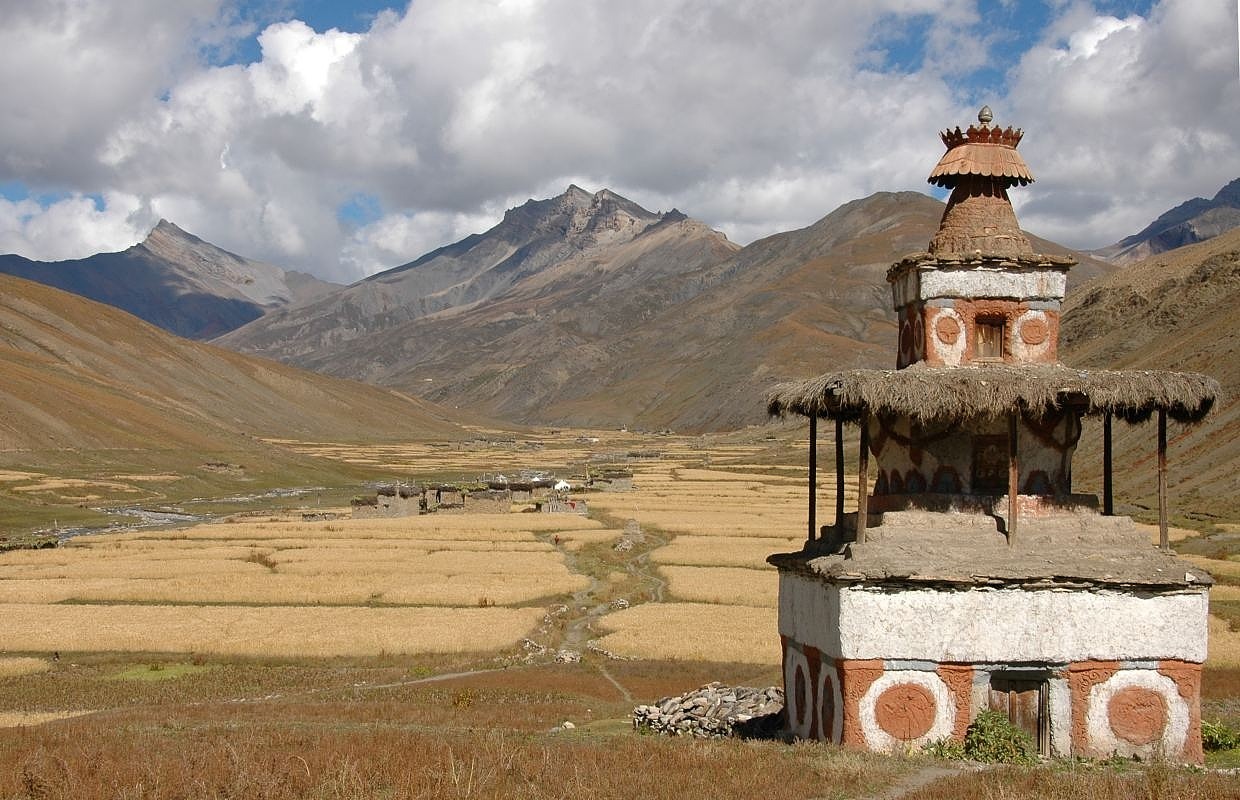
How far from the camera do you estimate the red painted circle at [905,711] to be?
17359 mm

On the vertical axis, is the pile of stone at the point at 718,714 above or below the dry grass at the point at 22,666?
above

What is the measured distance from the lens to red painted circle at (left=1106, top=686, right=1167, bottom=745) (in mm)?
17500

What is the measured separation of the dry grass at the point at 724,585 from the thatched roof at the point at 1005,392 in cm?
2115

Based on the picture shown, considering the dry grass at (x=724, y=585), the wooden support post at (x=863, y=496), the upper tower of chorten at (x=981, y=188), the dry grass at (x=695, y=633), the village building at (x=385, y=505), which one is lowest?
the dry grass at (x=695, y=633)

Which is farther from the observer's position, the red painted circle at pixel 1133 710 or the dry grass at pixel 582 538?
the dry grass at pixel 582 538

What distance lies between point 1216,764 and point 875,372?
7.46 m

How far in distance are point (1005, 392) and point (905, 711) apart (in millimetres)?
4908

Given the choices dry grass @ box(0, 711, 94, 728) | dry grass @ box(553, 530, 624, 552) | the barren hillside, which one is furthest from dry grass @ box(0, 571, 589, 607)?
the barren hillside

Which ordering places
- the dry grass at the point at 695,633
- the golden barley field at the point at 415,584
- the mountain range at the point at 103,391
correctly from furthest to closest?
the mountain range at the point at 103,391, the golden barley field at the point at 415,584, the dry grass at the point at 695,633

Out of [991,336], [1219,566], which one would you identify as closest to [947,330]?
[991,336]

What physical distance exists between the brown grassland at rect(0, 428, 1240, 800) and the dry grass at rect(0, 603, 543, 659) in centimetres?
14

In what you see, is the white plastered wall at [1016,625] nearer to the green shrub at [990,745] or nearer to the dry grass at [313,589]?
the green shrub at [990,745]

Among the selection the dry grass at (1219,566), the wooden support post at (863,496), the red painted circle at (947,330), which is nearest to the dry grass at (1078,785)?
the wooden support post at (863,496)

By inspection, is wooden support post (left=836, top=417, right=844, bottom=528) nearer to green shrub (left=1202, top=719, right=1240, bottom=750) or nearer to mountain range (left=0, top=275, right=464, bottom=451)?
green shrub (left=1202, top=719, right=1240, bottom=750)
